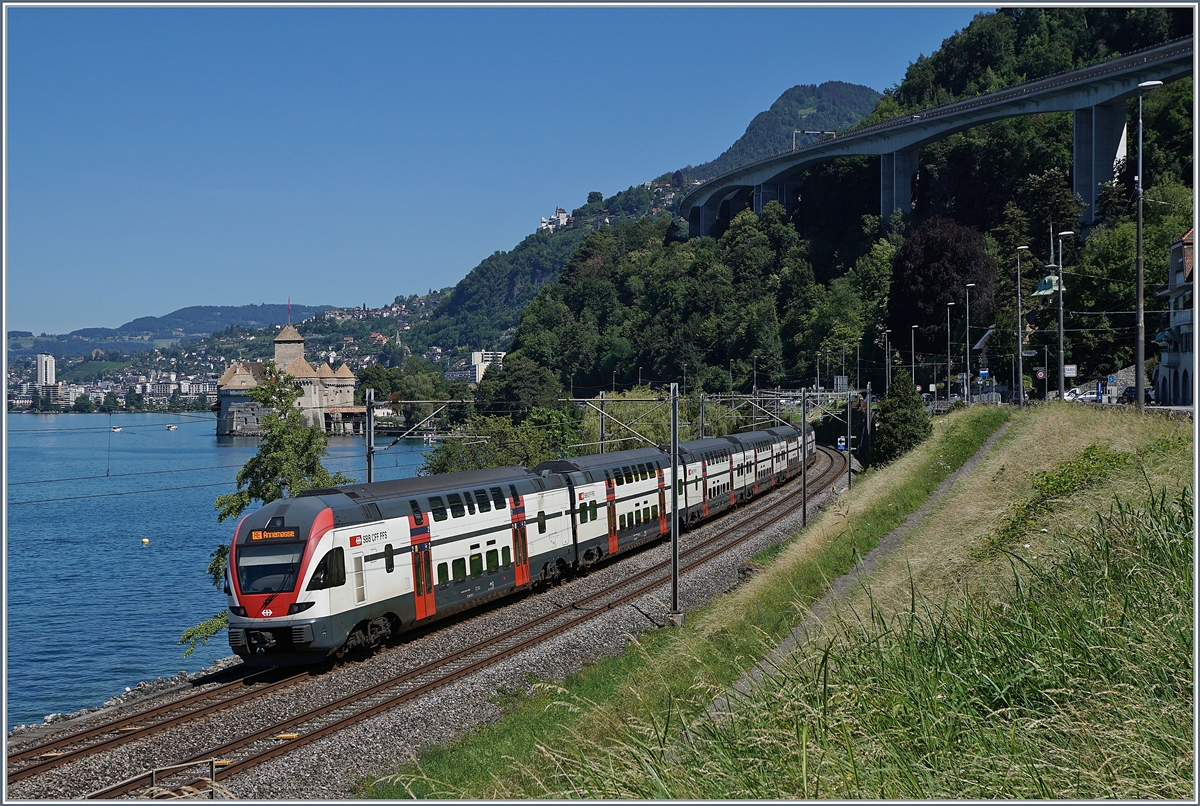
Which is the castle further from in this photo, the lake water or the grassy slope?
the grassy slope

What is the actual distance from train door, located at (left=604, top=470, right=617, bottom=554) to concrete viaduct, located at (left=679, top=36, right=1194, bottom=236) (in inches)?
2512

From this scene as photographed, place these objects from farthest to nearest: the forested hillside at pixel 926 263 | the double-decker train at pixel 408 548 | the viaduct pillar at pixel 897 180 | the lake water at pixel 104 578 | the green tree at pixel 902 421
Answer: the viaduct pillar at pixel 897 180 → the forested hillside at pixel 926 263 → the green tree at pixel 902 421 → the lake water at pixel 104 578 → the double-decker train at pixel 408 548

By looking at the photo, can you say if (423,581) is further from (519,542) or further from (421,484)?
(519,542)

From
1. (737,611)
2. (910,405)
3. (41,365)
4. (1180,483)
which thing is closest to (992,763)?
(1180,483)

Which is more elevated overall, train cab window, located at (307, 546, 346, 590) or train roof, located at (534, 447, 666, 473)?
train roof, located at (534, 447, 666, 473)

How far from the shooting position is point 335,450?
13250 cm

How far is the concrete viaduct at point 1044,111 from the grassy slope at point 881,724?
7278 cm

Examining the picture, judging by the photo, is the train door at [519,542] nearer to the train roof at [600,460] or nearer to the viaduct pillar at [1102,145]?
the train roof at [600,460]

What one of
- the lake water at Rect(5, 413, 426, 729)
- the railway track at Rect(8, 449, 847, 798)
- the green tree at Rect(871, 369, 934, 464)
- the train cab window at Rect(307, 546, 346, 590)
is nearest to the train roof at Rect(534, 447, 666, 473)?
the railway track at Rect(8, 449, 847, 798)

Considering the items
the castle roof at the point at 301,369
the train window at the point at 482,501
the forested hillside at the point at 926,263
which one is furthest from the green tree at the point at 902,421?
the castle roof at the point at 301,369

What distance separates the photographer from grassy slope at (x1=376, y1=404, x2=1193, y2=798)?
7.18 metres

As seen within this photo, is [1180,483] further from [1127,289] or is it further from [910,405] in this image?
[1127,289]

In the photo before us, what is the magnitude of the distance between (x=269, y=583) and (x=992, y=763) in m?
14.9

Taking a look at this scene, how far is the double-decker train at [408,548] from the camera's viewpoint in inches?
765
